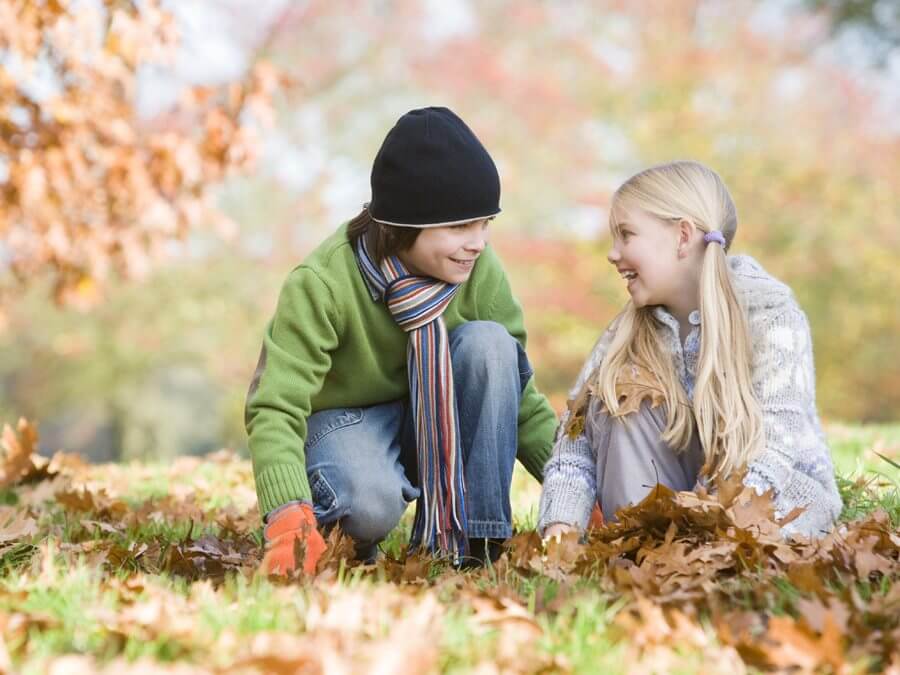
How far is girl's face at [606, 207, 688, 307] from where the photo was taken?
279 cm

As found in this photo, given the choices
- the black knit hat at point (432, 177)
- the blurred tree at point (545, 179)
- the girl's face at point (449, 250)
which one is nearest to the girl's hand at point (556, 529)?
the girl's face at point (449, 250)

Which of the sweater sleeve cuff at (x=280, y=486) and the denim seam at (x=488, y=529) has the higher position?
the sweater sleeve cuff at (x=280, y=486)

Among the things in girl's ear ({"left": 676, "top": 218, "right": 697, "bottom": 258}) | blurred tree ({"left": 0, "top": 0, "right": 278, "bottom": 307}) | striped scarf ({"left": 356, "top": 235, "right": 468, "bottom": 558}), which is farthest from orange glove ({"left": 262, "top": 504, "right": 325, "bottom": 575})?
blurred tree ({"left": 0, "top": 0, "right": 278, "bottom": 307})

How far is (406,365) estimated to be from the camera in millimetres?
2967

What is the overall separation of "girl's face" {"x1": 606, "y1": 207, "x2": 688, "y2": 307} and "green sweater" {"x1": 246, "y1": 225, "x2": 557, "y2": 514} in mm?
424

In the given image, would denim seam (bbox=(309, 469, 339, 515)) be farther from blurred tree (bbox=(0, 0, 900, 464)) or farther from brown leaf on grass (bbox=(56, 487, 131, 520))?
blurred tree (bbox=(0, 0, 900, 464))

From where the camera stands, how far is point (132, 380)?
1419 cm

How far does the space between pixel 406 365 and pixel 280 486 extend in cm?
61

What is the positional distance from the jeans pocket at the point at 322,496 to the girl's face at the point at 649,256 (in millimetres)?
969

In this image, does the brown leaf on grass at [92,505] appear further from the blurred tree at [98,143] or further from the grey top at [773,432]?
the blurred tree at [98,143]

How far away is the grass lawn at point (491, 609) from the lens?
1.55m

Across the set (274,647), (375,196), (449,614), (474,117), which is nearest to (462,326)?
(375,196)

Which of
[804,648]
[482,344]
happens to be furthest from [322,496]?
[804,648]

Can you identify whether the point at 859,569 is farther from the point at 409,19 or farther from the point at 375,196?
the point at 409,19
